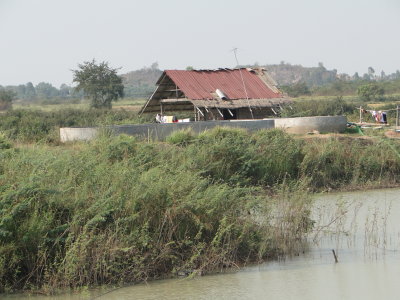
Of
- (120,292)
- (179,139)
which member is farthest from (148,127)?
(120,292)

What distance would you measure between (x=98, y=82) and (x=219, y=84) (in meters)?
27.3

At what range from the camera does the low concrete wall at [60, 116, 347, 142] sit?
73.8 ft

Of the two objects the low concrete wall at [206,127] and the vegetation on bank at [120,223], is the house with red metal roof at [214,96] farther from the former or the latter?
the vegetation on bank at [120,223]

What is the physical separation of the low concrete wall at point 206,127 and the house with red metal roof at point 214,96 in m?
3.72

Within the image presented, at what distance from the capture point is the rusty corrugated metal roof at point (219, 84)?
30938mm

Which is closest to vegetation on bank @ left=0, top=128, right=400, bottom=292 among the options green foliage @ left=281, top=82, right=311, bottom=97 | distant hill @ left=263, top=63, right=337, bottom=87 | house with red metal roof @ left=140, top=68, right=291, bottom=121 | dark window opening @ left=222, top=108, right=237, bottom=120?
house with red metal roof @ left=140, top=68, right=291, bottom=121

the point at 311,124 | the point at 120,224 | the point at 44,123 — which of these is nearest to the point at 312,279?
the point at 120,224

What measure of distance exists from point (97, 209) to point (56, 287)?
1.30 meters

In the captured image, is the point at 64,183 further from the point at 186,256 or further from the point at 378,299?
the point at 378,299

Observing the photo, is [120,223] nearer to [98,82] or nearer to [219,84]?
[219,84]

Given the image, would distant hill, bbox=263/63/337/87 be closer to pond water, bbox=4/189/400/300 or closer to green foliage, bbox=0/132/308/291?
pond water, bbox=4/189/400/300

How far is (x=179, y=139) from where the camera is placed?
69.3 feet

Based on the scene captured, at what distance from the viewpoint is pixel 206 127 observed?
2498 cm

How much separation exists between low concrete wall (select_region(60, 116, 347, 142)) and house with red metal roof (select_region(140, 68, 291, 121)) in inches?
147
